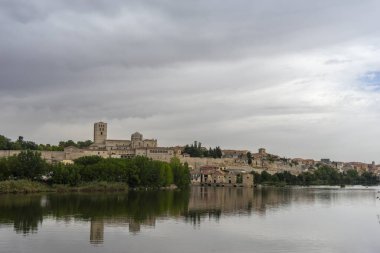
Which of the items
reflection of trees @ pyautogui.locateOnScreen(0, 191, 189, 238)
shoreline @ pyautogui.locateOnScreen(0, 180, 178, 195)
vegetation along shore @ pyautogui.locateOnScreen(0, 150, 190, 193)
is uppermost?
vegetation along shore @ pyautogui.locateOnScreen(0, 150, 190, 193)

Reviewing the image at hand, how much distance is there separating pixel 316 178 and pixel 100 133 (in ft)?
119

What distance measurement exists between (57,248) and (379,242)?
32.5ft

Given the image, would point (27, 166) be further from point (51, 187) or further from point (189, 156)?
point (189, 156)

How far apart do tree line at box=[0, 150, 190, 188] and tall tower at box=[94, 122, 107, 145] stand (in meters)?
31.2

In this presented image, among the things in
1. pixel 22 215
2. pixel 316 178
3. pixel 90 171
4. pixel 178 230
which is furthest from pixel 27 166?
pixel 316 178

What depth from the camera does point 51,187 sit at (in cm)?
4103

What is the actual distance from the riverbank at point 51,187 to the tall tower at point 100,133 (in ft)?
132

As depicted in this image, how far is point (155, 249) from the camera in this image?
14594mm

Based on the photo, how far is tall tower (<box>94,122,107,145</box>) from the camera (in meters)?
85.6

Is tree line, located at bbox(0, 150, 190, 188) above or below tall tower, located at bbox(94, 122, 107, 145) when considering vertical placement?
below

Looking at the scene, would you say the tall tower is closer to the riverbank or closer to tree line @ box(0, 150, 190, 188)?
tree line @ box(0, 150, 190, 188)

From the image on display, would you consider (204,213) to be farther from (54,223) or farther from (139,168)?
(139,168)

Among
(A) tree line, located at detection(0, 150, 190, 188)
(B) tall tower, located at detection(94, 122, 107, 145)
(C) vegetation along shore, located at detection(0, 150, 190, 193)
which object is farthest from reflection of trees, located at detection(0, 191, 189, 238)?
(B) tall tower, located at detection(94, 122, 107, 145)

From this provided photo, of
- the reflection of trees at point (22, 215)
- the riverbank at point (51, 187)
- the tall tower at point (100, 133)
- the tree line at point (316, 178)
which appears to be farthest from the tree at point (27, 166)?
the tall tower at point (100, 133)
